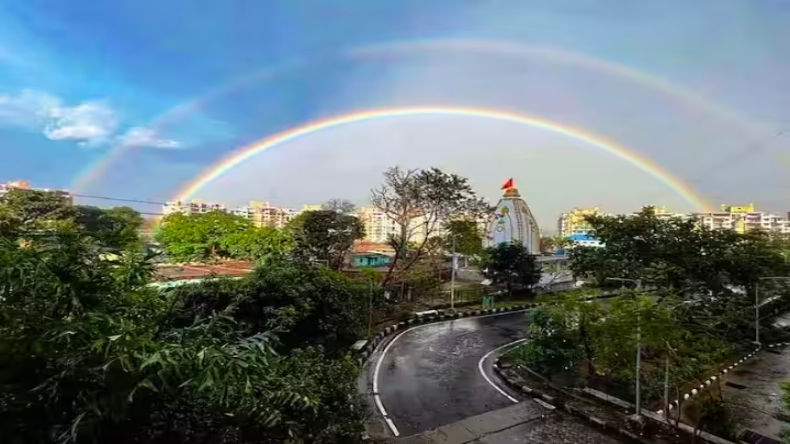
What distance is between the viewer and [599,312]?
998 centimetres

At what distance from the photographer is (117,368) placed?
12.0ft

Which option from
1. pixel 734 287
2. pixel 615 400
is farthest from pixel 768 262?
pixel 615 400

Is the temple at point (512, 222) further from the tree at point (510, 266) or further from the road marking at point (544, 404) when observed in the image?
the road marking at point (544, 404)

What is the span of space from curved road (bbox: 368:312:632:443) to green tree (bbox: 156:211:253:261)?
15.1 m

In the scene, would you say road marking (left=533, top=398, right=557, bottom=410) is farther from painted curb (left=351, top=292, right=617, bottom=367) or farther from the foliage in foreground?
the foliage in foreground

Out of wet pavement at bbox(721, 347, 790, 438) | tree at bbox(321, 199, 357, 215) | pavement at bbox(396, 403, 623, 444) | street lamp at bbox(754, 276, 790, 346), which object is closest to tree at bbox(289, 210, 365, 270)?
tree at bbox(321, 199, 357, 215)

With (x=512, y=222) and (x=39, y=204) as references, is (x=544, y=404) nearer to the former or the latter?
(x=39, y=204)

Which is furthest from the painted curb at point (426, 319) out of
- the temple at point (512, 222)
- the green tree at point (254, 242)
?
the temple at point (512, 222)

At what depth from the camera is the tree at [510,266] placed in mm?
24438

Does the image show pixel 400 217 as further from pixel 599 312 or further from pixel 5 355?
pixel 5 355

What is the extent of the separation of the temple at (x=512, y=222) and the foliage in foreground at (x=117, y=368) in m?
31.8

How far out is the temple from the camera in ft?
116

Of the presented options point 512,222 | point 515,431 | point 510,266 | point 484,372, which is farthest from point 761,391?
point 512,222

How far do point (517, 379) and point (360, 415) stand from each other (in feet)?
20.9
